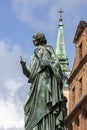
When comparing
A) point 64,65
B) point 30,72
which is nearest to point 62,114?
point 30,72

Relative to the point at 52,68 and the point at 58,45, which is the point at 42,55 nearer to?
the point at 52,68

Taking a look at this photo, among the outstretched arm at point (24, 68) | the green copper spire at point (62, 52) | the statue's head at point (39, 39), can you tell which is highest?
the green copper spire at point (62, 52)

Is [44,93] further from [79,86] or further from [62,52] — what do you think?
[62,52]

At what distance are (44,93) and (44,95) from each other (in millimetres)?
54

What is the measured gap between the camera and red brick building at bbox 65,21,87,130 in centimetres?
5941

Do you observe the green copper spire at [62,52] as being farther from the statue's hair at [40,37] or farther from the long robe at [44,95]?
the long robe at [44,95]

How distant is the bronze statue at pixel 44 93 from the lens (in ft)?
47.4

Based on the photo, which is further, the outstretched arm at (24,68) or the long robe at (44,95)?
the outstretched arm at (24,68)

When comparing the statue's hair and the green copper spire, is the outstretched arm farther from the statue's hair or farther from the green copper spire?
the green copper spire

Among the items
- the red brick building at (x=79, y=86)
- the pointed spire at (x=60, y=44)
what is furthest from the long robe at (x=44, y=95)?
the pointed spire at (x=60, y=44)

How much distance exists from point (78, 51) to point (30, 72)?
160 ft

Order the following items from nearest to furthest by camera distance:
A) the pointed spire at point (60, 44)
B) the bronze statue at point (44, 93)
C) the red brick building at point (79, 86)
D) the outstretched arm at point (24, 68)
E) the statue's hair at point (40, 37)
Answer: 1. the bronze statue at point (44, 93)
2. the outstretched arm at point (24, 68)
3. the statue's hair at point (40, 37)
4. the red brick building at point (79, 86)
5. the pointed spire at point (60, 44)

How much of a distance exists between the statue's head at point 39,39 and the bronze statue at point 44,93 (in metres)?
0.28

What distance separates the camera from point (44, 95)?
1459cm
